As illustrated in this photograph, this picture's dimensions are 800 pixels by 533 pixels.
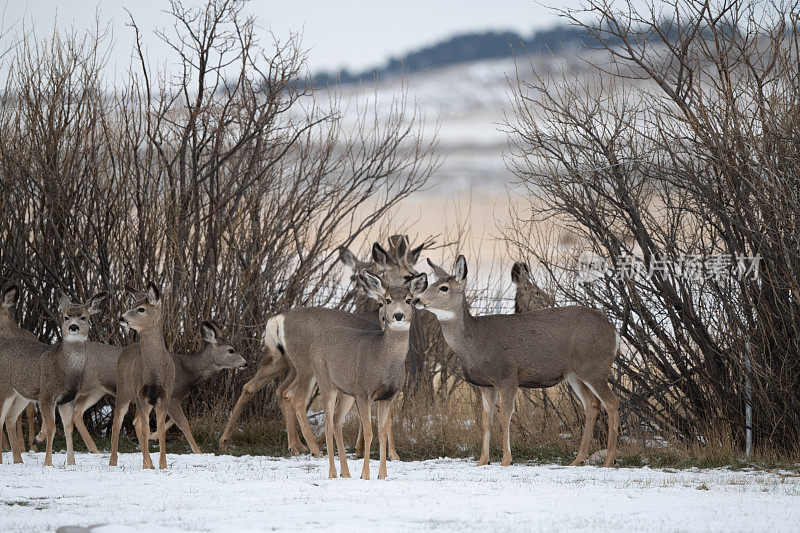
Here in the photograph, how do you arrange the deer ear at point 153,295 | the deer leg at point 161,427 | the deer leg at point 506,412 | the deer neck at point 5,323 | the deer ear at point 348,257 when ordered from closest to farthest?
the deer leg at point 161,427
the deer ear at point 153,295
the deer leg at point 506,412
the deer neck at point 5,323
the deer ear at point 348,257

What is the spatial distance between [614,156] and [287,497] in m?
5.12

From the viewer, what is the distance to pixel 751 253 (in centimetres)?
1048

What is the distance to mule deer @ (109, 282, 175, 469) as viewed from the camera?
31.2 feet

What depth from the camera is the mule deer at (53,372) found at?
10227 mm

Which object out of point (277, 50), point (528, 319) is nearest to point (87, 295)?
point (277, 50)

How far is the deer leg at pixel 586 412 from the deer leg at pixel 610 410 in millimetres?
180

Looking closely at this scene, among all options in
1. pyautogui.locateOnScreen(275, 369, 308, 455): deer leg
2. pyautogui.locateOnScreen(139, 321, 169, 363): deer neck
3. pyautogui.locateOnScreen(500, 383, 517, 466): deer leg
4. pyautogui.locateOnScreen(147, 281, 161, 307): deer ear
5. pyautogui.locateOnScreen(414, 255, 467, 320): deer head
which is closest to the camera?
pyautogui.locateOnScreen(139, 321, 169, 363): deer neck

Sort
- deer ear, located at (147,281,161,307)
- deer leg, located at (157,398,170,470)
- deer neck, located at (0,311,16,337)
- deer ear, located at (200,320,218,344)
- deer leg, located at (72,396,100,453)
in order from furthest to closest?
deer ear, located at (200,320,218,344) < deer neck, located at (0,311,16,337) < deer leg, located at (72,396,100,453) < deer ear, located at (147,281,161,307) < deer leg, located at (157,398,170,470)

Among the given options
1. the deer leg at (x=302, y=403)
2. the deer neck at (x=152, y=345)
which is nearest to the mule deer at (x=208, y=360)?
the deer leg at (x=302, y=403)

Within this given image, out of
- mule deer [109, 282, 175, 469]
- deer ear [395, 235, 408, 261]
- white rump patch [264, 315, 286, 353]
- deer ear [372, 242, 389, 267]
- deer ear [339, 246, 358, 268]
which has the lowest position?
mule deer [109, 282, 175, 469]

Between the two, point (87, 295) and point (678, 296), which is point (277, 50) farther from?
point (678, 296)

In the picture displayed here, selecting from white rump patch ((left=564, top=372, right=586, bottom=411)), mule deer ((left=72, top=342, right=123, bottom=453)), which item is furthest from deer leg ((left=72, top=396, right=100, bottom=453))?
white rump patch ((left=564, top=372, right=586, bottom=411))

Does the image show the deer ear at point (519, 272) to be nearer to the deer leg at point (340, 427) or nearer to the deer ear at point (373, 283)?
the deer ear at point (373, 283)

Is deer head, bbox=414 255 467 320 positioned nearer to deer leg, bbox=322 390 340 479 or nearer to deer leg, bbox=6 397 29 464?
deer leg, bbox=322 390 340 479
